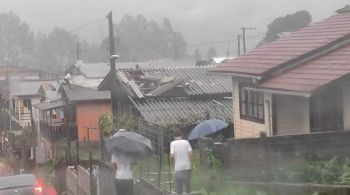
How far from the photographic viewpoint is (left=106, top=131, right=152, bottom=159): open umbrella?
9.83 meters

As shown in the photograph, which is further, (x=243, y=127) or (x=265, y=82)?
(x=243, y=127)

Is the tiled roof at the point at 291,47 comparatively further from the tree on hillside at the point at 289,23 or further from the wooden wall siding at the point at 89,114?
the tree on hillside at the point at 289,23

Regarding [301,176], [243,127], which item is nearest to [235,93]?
[243,127]

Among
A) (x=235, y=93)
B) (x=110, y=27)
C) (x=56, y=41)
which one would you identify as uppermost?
(x=56, y=41)

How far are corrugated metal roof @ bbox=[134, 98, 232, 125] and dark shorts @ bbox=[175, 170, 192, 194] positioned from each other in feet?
31.1

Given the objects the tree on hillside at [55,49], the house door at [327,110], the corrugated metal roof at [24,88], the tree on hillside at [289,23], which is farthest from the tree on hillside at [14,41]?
the house door at [327,110]

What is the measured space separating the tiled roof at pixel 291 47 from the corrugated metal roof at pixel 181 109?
2.64m

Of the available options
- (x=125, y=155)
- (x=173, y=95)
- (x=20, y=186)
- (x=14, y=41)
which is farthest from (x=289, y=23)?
(x=14, y=41)

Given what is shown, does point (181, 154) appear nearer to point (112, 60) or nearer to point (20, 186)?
point (20, 186)

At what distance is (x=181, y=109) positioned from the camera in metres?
21.2

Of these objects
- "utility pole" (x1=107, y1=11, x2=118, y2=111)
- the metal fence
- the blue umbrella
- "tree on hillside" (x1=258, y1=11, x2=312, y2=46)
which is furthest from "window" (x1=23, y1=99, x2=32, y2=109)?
the metal fence

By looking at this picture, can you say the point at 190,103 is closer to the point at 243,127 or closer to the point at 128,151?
the point at 243,127

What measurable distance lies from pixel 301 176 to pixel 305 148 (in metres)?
1.57

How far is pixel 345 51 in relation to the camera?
14.3 meters
